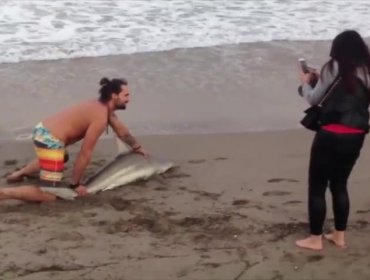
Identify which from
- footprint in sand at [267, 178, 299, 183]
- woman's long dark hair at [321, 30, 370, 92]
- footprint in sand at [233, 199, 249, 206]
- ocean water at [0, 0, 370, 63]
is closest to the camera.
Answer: woman's long dark hair at [321, 30, 370, 92]

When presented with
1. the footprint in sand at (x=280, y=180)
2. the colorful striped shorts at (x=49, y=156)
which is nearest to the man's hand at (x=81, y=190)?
the colorful striped shorts at (x=49, y=156)

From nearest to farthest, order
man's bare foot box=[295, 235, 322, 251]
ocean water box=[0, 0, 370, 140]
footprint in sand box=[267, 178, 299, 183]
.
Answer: man's bare foot box=[295, 235, 322, 251]
footprint in sand box=[267, 178, 299, 183]
ocean water box=[0, 0, 370, 140]

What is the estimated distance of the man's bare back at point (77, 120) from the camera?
19.9ft

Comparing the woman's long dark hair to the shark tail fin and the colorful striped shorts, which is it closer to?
the shark tail fin

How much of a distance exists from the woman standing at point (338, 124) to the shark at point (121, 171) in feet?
5.73

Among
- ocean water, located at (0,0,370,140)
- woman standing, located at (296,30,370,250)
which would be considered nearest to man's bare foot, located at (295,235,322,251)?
woman standing, located at (296,30,370,250)

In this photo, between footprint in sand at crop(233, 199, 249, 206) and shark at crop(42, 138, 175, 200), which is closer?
footprint in sand at crop(233, 199, 249, 206)

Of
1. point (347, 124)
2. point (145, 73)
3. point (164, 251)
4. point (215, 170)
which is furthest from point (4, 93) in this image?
point (347, 124)

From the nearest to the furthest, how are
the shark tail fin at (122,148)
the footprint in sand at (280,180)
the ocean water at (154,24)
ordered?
1. the footprint in sand at (280,180)
2. the shark tail fin at (122,148)
3. the ocean water at (154,24)

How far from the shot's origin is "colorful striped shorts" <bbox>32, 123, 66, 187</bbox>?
239 inches

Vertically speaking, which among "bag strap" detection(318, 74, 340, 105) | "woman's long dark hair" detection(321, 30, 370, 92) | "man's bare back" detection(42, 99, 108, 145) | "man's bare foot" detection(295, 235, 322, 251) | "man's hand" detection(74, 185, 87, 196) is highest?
"woman's long dark hair" detection(321, 30, 370, 92)

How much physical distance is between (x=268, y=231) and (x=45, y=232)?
150 centimetres

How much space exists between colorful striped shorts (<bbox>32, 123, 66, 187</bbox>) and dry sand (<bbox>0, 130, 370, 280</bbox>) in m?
0.33

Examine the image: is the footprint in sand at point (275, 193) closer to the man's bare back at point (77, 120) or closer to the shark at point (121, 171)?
the shark at point (121, 171)
